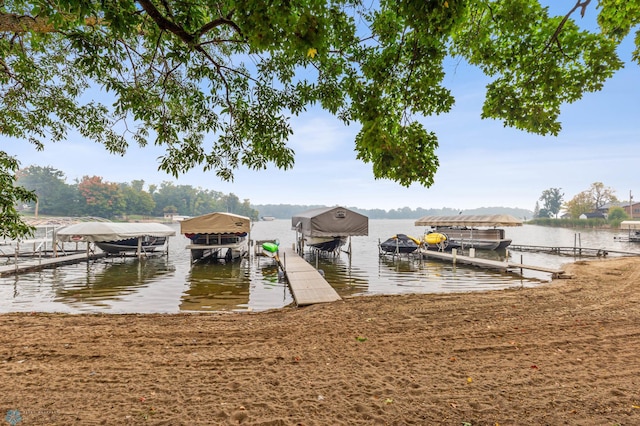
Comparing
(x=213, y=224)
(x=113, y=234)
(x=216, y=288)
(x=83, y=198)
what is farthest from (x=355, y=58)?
(x=83, y=198)

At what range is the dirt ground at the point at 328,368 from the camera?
3736 millimetres

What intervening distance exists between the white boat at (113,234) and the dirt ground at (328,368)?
1466 cm

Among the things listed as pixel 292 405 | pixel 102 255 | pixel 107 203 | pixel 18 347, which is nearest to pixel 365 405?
pixel 292 405

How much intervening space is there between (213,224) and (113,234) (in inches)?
317

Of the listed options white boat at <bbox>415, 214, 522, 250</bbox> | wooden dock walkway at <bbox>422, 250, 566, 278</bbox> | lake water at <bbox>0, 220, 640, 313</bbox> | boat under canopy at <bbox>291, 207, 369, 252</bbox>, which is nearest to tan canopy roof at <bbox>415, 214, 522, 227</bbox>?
white boat at <bbox>415, 214, 522, 250</bbox>

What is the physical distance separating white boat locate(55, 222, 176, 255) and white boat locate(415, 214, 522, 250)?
28.9m

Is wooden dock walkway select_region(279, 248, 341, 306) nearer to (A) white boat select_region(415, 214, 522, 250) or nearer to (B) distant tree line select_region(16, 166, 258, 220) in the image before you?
(A) white boat select_region(415, 214, 522, 250)

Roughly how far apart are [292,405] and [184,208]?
165472 millimetres

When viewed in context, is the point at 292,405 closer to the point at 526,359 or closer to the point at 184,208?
the point at 526,359

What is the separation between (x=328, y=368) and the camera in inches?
198

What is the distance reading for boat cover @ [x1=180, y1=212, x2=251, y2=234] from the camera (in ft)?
66.0

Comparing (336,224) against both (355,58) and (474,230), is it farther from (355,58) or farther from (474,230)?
(474,230)

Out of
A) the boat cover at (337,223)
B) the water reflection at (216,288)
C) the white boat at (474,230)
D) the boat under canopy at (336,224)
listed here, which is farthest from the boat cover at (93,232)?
the white boat at (474,230)

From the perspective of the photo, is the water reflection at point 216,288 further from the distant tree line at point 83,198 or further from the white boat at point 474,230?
the distant tree line at point 83,198
